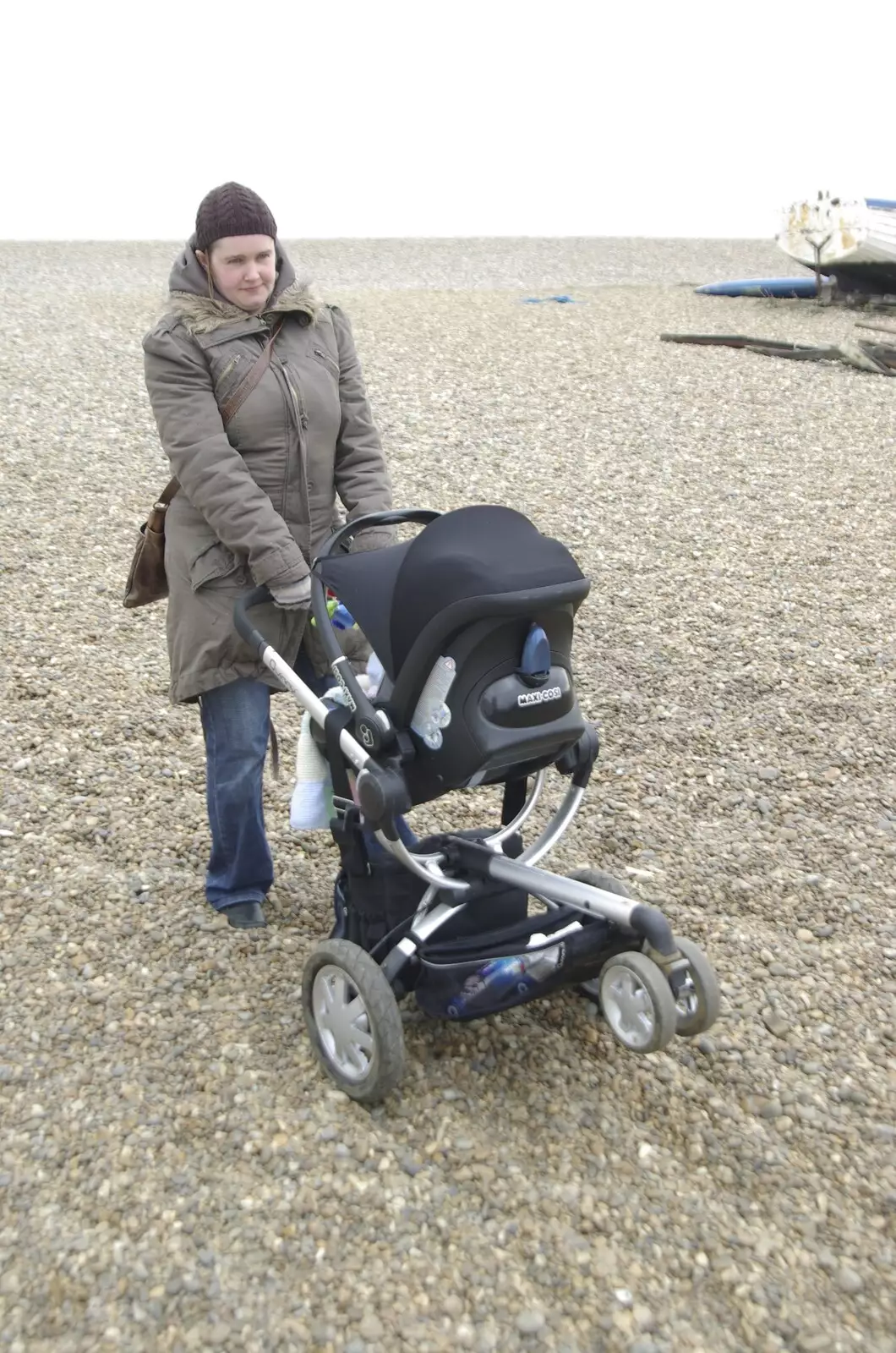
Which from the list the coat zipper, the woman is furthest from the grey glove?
the coat zipper

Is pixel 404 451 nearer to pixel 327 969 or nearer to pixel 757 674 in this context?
pixel 757 674

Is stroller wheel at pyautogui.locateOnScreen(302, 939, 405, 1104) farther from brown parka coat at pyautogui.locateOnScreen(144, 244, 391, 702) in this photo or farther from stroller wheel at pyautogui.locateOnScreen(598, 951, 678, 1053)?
brown parka coat at pyautogui.locateOnScreen(144, 244, 391, 702)

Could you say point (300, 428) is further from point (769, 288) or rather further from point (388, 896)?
point (769, 288)

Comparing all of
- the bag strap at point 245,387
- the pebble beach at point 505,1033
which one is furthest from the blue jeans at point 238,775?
the bag strap at point 245,387

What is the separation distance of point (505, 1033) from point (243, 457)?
169 cm

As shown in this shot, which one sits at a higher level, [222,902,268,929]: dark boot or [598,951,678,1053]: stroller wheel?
[598,951,678,1053]: stroller wheel

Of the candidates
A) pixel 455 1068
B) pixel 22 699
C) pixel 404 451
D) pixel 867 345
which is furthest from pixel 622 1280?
pixel 867 345

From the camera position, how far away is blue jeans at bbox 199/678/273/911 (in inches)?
139

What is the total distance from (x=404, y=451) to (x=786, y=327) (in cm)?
737

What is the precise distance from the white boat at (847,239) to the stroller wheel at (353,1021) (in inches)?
600

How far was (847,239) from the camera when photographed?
1605cm

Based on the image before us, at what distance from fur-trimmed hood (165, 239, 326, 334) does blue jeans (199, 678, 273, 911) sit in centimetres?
98

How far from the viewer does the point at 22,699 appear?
18.1ft

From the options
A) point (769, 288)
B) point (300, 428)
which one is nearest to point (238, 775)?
point (300, 428)
